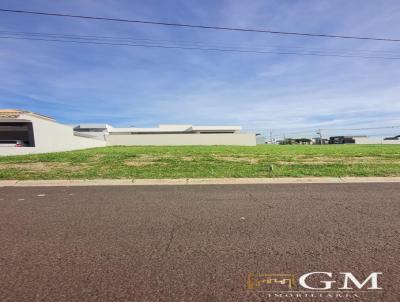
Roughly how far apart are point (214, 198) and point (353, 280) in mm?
3923

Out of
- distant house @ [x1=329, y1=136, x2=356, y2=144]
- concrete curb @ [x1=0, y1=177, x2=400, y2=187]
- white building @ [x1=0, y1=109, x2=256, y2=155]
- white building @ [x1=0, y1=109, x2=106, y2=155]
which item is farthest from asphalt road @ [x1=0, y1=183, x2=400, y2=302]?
distant house @ [x1=329, y1=136, x2=356, y2=144]

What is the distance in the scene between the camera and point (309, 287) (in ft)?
8.69

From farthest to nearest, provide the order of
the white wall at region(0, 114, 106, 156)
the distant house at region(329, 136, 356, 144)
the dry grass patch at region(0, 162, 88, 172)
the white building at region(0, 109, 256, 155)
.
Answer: the distant house at region(329, 136, 356, 144) < the white building at region(0, 109, 256, 155) < the white wall at region(0, 114, 106, 156) < the dry grass patch at region(0, 162, 88, 172)

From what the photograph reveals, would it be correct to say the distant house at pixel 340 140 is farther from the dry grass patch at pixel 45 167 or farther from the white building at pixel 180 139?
the dry grass patch at pixel 45 167

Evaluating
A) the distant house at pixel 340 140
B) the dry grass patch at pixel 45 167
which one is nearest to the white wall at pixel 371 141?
the distant house at pixel 340 140

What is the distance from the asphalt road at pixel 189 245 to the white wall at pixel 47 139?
1641 cm

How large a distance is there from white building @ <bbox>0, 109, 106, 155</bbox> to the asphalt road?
1675cm

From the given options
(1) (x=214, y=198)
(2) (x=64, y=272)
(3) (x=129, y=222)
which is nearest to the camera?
(2) (x=64, y=272)

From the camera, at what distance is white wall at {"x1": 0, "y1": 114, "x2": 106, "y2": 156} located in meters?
20.2

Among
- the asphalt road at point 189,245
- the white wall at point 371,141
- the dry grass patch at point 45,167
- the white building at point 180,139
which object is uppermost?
A: the white building at point 180,139

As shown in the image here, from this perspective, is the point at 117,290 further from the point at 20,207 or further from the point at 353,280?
the point at 20,207

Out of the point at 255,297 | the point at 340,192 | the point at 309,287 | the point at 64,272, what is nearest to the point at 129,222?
the point at 64,272

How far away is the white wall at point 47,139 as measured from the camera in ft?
66.3

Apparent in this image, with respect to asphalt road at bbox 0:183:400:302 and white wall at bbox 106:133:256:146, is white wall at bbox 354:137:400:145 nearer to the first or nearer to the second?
white wall at bbox 106:133:256:146
